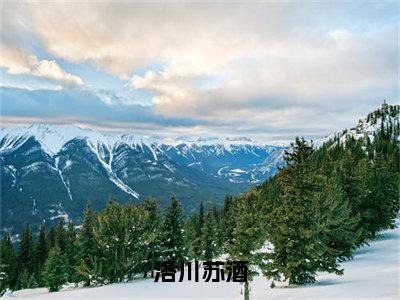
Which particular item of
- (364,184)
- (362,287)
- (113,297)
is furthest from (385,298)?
(364,184)

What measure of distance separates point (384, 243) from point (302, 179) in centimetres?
2894

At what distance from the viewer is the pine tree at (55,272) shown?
65375 millimetres

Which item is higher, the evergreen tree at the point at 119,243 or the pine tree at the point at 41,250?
the evergreen tree at the point at 119,243

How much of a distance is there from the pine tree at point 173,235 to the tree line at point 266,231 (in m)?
0.13

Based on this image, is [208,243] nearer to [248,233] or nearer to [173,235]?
[173,235]

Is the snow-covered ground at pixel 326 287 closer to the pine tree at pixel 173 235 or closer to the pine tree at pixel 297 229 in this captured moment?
the pine tree at pixel 297 229

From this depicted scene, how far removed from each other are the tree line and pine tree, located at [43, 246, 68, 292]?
160 millimetres

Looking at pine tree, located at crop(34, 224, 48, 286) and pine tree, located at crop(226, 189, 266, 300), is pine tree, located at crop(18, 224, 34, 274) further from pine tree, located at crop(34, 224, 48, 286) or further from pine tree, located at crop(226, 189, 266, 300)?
pine tree, located at crop(226, 189, 266, 300)

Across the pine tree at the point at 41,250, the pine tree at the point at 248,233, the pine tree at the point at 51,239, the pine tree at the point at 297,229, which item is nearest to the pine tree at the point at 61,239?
the pine tree at the point at 51,239

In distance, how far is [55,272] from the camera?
67188mm

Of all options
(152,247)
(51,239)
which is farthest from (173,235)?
(51,239)

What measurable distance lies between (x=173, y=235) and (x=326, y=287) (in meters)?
29.0

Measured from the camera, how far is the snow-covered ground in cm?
2597

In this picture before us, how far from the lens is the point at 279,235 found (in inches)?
1190
